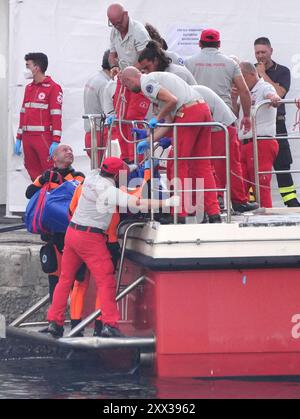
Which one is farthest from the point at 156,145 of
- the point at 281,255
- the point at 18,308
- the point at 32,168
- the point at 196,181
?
the point at 32,168

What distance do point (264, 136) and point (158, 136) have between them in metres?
1.86

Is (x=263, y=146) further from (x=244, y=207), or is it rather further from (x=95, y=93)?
(x=95, y=93)

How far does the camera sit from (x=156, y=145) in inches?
412

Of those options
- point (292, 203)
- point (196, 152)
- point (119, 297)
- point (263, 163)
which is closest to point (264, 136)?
point (263, 163)

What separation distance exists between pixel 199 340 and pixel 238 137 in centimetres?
280

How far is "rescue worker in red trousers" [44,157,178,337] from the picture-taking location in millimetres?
10078

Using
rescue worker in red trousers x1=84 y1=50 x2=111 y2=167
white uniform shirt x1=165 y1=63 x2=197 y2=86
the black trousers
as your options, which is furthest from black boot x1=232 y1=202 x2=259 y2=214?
rescue worker in red trousers x1=84 y1=50 x2=111 y2=167

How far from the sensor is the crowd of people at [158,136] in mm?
10070

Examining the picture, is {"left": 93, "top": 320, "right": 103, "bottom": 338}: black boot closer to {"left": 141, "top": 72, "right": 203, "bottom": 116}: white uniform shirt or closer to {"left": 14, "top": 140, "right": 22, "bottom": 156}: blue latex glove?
{"left": 141, "top": 72, "right": 203, "bottom": 116}: white uniform shirt

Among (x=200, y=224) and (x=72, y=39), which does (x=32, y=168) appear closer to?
(x=72, y=39)

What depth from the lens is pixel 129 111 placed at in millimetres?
11133

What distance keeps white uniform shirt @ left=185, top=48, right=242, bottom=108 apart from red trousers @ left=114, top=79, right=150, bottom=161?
61 centimetres

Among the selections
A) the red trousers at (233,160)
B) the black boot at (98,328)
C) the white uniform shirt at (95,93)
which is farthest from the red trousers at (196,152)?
the white uniform shirt at (95,93)

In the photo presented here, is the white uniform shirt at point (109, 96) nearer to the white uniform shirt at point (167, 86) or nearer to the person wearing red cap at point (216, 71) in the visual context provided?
the person wearing red cap at point (216, 71)
